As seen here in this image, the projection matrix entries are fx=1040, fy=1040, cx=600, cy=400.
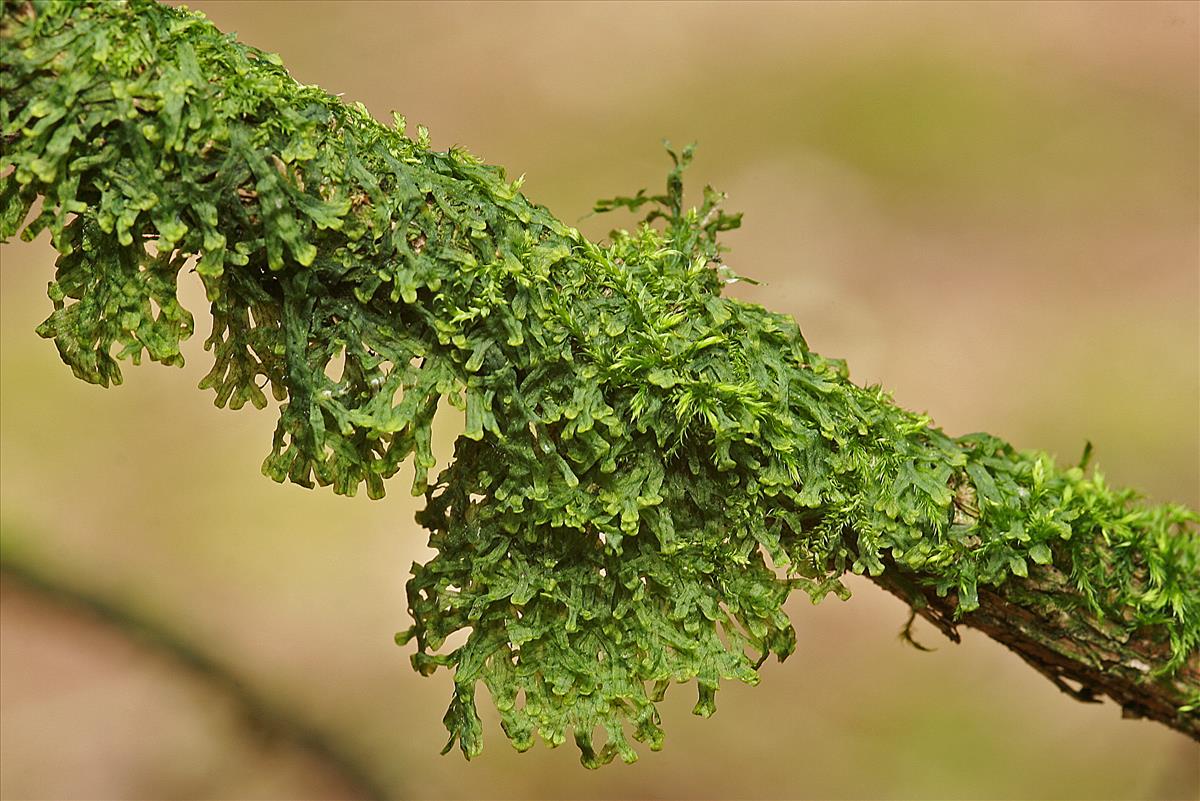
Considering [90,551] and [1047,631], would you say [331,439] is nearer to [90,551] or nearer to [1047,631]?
[1047,631]

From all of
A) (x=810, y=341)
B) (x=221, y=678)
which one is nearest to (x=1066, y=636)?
(x=810, y=341)

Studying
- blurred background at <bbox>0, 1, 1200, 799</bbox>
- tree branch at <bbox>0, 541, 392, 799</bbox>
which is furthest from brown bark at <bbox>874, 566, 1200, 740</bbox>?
tree branch at <bbox>0, 541, 392, 799</bbox>

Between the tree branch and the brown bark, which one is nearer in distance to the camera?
the brown bark

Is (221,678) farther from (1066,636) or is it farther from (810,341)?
(1066,636)

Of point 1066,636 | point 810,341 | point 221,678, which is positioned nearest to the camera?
point 1066,636

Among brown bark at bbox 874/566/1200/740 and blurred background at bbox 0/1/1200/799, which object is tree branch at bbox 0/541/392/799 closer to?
blurred background at bbox 0/1/1200/799

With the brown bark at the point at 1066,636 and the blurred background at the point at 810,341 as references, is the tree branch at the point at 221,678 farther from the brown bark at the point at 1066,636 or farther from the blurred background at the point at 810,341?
the brown bark at the point at 1066,636

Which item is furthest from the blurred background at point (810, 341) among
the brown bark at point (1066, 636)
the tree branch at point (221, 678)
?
the brown bark at point (1066, 636)
